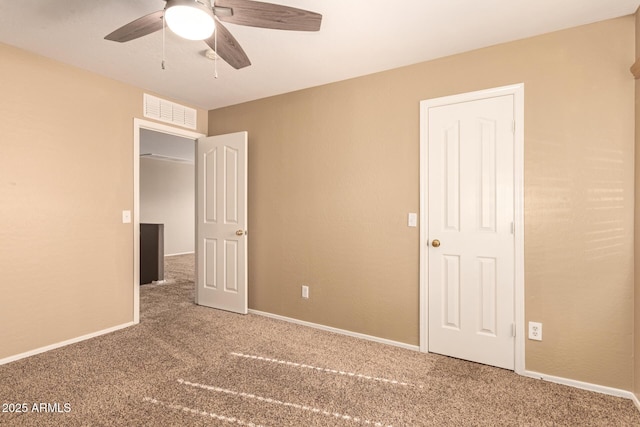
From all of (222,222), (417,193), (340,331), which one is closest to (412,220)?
(417,193)

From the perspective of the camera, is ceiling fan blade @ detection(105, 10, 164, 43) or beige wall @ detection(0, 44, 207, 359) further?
beige wall @ detection(0, 44, 207, 359)

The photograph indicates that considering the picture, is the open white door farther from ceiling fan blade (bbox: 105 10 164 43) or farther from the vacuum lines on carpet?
ceiling fan blade (bbox: 105 10 164 43)

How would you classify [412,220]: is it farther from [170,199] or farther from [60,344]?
[170,199]

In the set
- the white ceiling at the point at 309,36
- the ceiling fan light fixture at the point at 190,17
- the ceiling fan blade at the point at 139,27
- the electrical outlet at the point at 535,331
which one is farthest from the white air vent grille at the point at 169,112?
the electrical outlet at the point at 535,331

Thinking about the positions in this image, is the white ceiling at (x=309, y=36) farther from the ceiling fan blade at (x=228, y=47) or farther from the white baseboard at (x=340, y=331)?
the white baseboard at (x=340, y=331)

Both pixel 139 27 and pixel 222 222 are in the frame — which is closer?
pixel 139 27

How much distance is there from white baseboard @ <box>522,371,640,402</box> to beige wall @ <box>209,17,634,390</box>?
0.10 feet

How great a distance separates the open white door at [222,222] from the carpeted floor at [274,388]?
817 millimetres

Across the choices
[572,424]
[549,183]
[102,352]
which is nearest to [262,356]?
[102,352]

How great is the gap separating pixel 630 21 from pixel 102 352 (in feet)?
14.6

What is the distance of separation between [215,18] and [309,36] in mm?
892

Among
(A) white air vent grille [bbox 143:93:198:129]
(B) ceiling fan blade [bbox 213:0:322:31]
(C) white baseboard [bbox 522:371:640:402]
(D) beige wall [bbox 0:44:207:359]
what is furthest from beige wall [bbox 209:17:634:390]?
(B) ceiling fan blade [bbox 213:0:322:31]

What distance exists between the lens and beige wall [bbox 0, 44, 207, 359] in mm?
2609

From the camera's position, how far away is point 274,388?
2225mm
